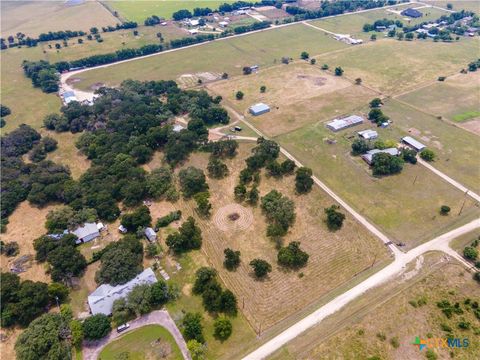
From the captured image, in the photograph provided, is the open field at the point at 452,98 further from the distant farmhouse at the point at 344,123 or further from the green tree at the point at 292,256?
the green tree at the point at 292,256

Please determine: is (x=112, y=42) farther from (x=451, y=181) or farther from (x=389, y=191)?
(x=451, y=181)

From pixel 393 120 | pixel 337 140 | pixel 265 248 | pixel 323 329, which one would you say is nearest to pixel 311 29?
pixel 393 120

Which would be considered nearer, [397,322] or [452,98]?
[397,322]

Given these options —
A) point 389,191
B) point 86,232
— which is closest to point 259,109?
point 389,191

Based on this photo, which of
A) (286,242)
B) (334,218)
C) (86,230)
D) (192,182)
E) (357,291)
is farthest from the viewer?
(192,182)

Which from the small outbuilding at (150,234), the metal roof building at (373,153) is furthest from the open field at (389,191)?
Result: the small outbuilding at (150,234)

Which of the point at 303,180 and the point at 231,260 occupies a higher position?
the point at 303,180

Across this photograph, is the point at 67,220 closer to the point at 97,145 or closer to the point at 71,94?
the point at 97,145
